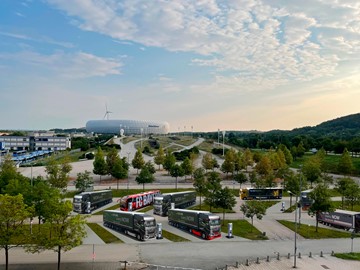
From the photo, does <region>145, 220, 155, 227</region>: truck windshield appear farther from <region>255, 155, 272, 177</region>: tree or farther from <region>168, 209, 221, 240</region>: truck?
<region>255, 155, 272, 177</region>: tree

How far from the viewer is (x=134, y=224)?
3478 centimetres

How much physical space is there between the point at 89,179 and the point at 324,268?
37.7 m

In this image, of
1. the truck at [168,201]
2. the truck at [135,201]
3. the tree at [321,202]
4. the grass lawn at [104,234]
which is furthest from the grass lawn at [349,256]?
the truck at [135,201]

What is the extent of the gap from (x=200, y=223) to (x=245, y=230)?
233 inches

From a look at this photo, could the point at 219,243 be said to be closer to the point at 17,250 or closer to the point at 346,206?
the point at 17,250

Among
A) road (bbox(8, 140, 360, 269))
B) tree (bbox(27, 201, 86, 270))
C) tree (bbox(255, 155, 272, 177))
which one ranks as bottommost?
road (bbox(8, 140, 360, 269))

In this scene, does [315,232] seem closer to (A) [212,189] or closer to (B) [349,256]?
(B) [349,256]

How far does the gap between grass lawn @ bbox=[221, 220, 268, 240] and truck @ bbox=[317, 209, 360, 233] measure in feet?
31.4

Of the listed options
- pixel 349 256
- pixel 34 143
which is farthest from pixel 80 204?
pixel 34 143

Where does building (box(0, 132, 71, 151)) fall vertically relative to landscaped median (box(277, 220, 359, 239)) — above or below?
above

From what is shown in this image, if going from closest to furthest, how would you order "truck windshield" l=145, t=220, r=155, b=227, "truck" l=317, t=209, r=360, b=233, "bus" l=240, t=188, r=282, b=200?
"truck windshield" l=145, t=220, r=155, b=227 < "truck" l=317, t=209, r=360, b=233 < "bus" l=240, t=188, r=282, b=200

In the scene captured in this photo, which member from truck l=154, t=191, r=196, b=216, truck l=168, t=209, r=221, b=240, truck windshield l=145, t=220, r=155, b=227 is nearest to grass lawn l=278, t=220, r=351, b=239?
truck l=168, t=209, r=221, b=240

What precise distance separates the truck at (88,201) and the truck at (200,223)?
13146 millimetres

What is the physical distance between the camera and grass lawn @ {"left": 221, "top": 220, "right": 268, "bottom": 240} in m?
35.8
